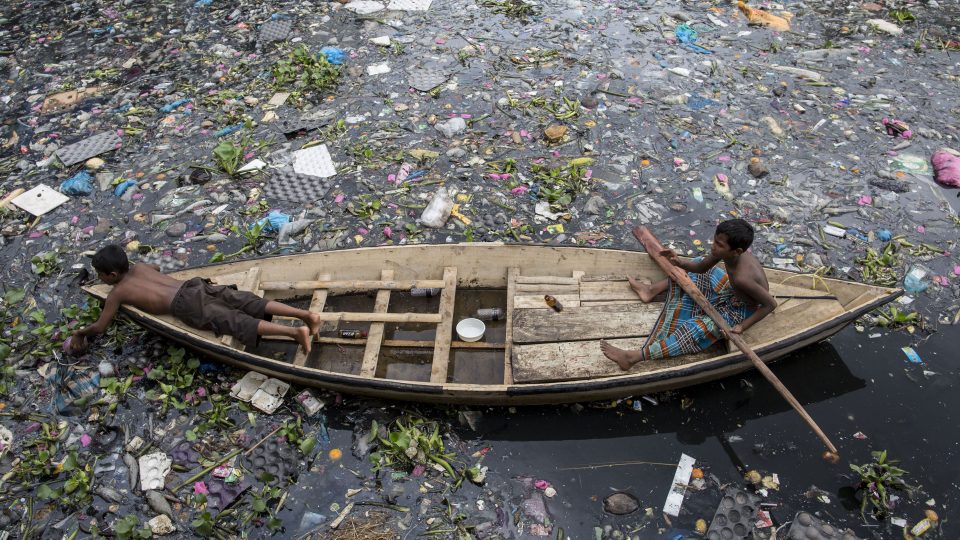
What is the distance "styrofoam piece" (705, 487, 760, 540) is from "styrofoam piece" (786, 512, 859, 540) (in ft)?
0.75

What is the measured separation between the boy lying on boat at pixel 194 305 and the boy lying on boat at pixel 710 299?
227 cm

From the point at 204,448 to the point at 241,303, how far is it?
102 centimetres

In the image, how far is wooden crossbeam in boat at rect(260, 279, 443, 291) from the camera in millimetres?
4574

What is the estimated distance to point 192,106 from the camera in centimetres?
720

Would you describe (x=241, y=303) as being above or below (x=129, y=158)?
above

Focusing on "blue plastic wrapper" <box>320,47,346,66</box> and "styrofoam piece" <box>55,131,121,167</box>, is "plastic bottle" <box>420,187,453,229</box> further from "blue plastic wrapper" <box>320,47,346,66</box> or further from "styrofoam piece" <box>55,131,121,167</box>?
"styrofoam piece" <box>55,131,121,167</box>

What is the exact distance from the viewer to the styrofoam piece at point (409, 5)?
8.94 m

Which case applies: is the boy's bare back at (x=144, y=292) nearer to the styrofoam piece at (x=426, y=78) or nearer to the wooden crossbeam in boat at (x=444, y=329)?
the wooden crossbeam in boat at (x=444, y=329)

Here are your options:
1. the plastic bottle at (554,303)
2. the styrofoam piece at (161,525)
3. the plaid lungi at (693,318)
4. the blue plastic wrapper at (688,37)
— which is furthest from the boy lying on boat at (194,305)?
the blue plastic wrapper at (688,37)

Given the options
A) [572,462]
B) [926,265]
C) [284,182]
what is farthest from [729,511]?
[284,182]

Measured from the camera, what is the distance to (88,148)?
661 centimetres

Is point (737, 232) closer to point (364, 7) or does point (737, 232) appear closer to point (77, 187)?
point (77, 187)

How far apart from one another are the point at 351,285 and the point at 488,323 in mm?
1111

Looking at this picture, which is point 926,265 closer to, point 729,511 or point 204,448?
point 729,511
